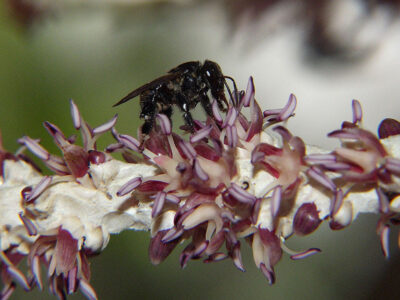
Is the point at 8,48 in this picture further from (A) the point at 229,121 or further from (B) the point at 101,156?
(A) the point at 229,121

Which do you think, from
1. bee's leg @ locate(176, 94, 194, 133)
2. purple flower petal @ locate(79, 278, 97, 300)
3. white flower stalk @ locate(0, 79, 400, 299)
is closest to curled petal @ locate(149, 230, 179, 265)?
white flower stalk @ locate(0, 79, 400, 299)

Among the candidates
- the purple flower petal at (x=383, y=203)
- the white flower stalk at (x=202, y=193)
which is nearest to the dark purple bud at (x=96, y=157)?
the white flower stalk at (x=202, y=193)

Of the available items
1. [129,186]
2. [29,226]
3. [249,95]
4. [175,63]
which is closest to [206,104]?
[249,95]

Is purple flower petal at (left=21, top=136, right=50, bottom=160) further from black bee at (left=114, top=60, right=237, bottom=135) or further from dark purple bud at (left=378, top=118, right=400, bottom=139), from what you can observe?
dark purple bud at (left=378, top=118, right=400, bottom=139)

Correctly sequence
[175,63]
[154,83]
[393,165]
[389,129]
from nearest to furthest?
[393,165], [389,129], [154,83], [175,63]

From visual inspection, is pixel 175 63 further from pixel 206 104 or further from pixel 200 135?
pixel 200 135
